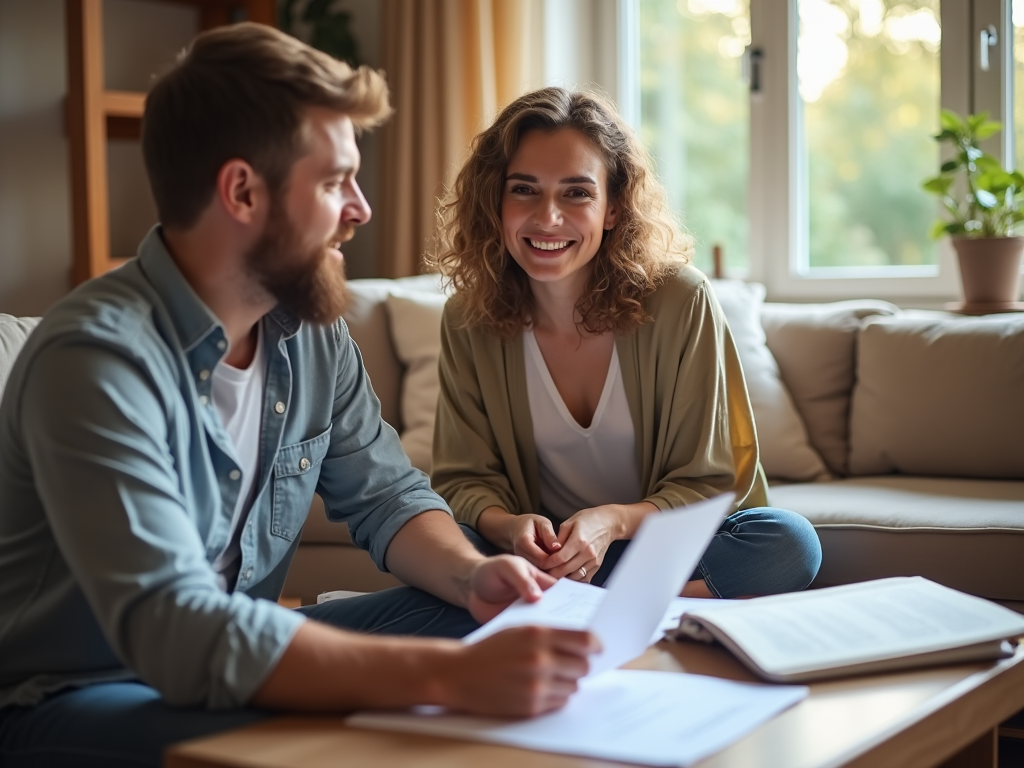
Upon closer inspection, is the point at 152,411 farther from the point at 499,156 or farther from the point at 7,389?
the point at 499,156

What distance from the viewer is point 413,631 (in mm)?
1432

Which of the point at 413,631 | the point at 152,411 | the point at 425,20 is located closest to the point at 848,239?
the point at 425,20

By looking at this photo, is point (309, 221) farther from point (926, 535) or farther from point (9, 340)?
point (926, 535)

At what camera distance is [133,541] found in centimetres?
103

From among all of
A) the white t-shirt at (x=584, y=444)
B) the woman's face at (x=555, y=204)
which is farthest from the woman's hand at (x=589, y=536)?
the woman's face at (x=555, y=204)

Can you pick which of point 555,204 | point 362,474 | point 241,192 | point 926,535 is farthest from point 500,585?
point 926,535

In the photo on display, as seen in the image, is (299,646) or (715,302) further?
(715,302)

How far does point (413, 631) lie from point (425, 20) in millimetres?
2716

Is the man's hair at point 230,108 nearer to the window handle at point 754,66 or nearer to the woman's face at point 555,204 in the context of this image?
the woman's face at point 555,204

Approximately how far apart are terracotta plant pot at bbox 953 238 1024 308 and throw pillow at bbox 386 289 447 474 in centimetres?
125

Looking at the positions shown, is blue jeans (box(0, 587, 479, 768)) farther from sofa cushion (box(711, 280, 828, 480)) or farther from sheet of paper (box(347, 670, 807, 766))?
sofa cushion (box(711, 280, 828, 480))

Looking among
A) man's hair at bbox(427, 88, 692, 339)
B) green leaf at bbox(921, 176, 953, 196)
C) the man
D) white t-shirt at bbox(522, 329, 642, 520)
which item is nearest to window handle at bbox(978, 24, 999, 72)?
green leaf at bbox(921, 176, 953, 196)

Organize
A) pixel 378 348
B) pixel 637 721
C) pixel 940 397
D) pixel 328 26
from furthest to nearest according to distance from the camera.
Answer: pixel 328 26 < pixel 378 348 < pixel 940 397 < pixel 637 721

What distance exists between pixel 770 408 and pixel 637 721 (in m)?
1.78
